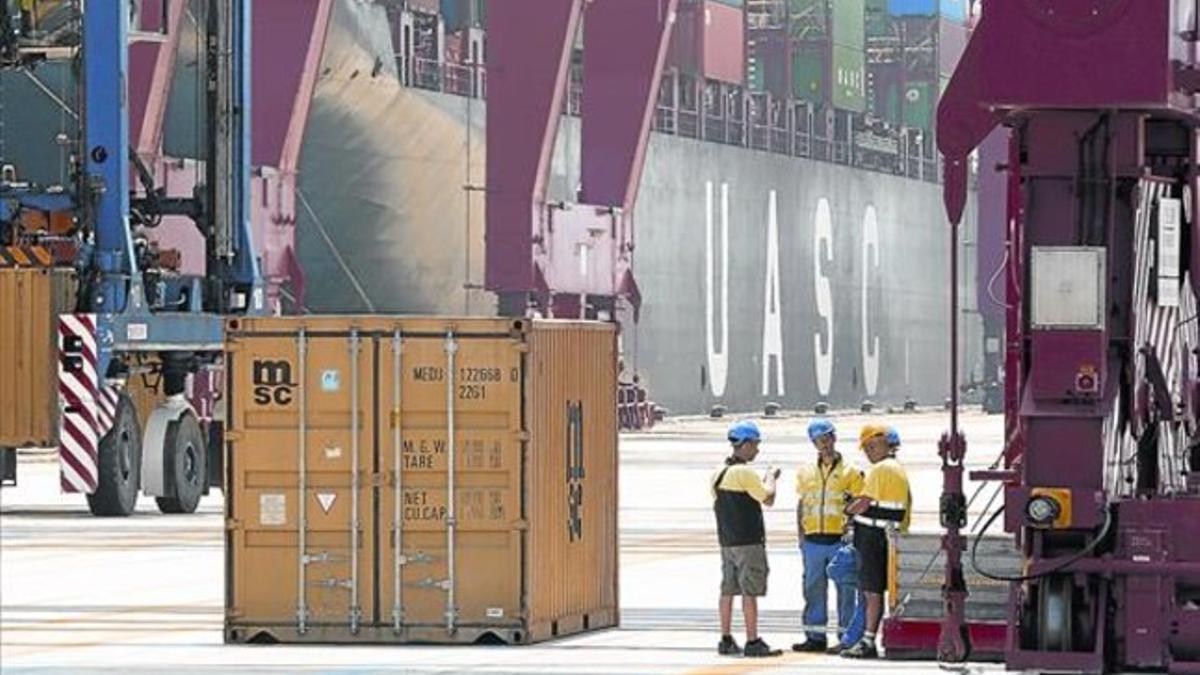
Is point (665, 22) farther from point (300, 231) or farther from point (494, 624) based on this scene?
point (494, 624)

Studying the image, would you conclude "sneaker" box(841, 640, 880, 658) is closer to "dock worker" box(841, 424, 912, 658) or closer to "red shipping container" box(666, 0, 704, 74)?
"dock worker" box(841, 424, 912, 658)

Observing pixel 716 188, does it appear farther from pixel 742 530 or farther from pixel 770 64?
pixel 742 530

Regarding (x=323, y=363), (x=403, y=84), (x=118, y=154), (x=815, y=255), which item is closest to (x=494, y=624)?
(x=323, y=363)

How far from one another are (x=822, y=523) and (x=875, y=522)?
52 cm

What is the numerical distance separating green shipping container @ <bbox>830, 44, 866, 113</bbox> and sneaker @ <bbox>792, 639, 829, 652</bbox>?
334 ft

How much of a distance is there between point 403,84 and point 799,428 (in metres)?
13.5

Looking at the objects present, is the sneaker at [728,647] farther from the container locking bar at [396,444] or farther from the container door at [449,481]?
the container locking bar at [396,444]

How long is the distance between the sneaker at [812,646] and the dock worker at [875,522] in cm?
44

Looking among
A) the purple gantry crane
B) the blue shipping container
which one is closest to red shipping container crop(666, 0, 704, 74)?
the blue shipping container

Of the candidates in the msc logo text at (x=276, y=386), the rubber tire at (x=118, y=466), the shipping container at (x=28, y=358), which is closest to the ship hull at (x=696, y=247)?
the rubber tire at (x=118, y=466)

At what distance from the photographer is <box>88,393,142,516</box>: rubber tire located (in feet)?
127

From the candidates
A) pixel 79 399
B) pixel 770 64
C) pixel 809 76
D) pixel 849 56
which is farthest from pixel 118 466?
pixel 849 56

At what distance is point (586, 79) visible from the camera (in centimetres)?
8025

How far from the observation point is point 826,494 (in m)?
22.4
